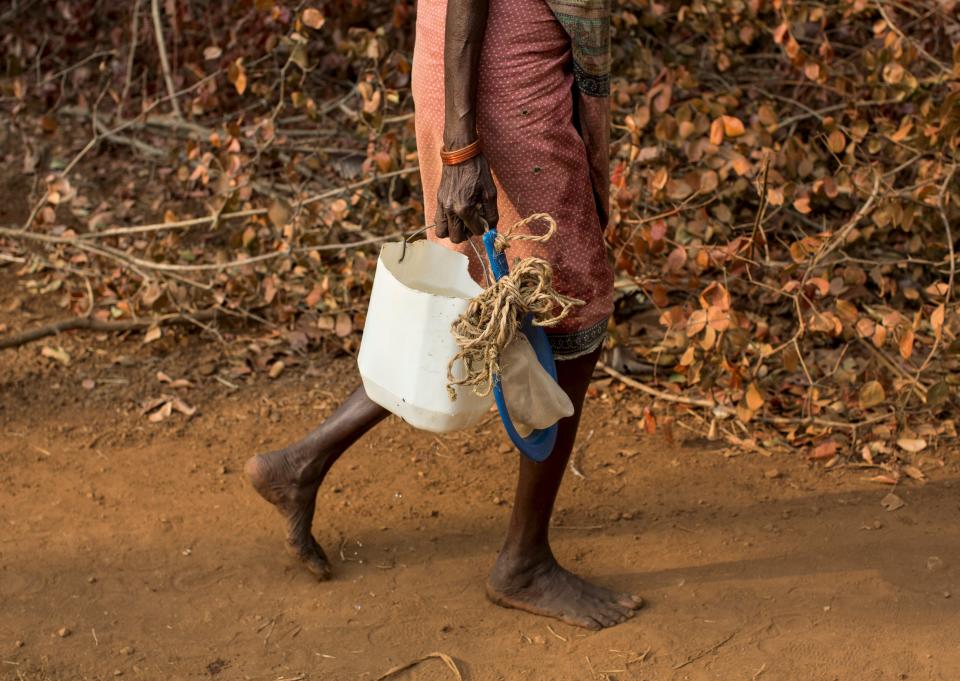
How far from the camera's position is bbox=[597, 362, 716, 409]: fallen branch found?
3471 mm

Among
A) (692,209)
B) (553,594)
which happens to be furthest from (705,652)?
(692,209)

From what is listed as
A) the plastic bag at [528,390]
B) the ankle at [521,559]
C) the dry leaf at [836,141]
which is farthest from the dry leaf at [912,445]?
the plastic bag at [528,390]

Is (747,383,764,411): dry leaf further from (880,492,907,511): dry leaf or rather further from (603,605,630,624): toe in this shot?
(603,605,630,624): toe

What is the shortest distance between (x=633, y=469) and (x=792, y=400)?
676 millimetres

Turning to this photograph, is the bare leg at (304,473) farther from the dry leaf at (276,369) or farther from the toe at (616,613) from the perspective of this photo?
the dry leaf at (276,369)

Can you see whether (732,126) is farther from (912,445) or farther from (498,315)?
(498,315)

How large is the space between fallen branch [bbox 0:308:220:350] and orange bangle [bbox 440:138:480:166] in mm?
2046

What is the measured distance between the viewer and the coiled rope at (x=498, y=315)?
6.34ft

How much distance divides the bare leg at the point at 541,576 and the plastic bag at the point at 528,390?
14.1 inches

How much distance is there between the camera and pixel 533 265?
6.49 feet

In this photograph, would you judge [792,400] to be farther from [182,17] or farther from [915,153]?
[182,17]

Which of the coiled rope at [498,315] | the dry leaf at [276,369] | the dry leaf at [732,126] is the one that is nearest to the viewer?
the coiled rope at [498,315]

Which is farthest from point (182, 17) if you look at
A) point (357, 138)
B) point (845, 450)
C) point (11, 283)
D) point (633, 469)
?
point (845, 450)

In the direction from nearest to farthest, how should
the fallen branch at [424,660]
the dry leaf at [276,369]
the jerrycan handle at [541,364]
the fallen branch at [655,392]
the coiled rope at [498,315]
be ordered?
the coiled rope at [498,315] → the jerrycan handle at [541,364] → the fallen branch at [424,660] → the fallen branch at [655,392] → the dry leaf at [276,369]
